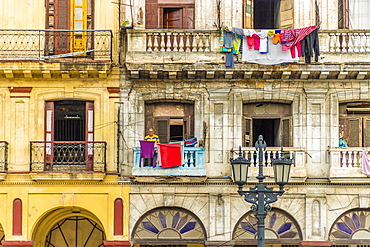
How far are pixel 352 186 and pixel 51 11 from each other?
10.9m

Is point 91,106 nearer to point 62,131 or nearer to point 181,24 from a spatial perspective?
point 62,131

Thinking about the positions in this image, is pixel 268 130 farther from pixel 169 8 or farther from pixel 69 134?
pixel 69 134

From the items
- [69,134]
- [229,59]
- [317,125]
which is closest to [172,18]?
[229,59]

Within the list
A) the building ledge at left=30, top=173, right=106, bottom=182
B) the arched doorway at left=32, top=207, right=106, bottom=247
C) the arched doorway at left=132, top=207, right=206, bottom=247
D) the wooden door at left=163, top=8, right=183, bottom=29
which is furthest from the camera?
the arched doorway at left=32, top=207, right=106, bottom=247

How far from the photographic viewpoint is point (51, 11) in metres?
25.3

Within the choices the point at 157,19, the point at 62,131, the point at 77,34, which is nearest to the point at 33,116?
the point at 62,131

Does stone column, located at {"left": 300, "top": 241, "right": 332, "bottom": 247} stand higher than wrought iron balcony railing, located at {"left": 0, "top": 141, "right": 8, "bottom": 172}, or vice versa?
wrought iron balcony railing, located at {"left": 0, "top": 141, "right": 8, "bottom": 172}

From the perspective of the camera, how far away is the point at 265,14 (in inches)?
1048

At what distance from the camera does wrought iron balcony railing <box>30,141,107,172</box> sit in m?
24.6

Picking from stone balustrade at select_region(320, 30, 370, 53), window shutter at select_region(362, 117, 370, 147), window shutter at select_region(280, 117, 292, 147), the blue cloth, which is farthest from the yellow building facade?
window shutter at select_region(362, 117, 370, 147)

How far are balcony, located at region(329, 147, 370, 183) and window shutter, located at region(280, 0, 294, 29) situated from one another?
4.28 m

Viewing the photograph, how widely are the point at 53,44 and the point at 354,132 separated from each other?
9.84 metres

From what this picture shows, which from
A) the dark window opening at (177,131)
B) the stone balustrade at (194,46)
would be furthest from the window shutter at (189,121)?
the stone balustrade at (194,46)

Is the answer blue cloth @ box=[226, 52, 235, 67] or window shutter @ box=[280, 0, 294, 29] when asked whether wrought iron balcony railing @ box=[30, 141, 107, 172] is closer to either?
blue cloth @ box=[226, 52, 235, 67]
